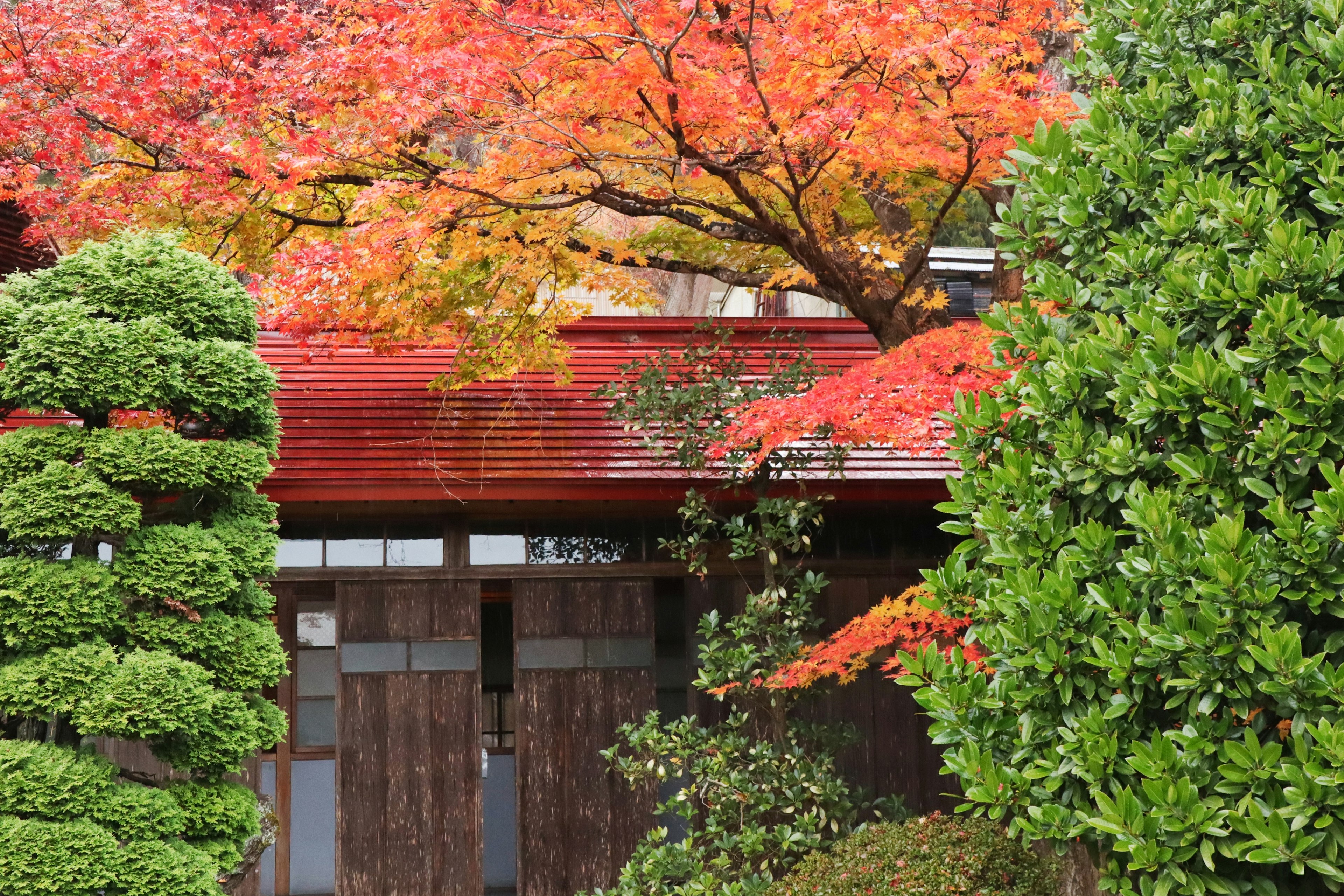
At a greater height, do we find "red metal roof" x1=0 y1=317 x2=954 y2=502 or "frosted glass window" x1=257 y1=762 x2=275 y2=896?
"red metal roof" x1=0 y1=317 x2=954 y2=502

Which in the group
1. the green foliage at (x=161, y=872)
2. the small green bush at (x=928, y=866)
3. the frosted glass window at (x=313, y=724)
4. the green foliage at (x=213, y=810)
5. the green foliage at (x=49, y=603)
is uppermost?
the green foliage at (x=49, y=603)

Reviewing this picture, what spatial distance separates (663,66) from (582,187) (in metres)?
1.10

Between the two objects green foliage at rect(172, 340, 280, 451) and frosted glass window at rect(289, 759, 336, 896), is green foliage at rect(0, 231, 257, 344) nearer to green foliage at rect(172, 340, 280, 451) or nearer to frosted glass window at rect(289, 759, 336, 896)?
green foliage at rect(172, 340, 280, 451)

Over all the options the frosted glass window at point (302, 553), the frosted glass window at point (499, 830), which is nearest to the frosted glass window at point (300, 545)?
the frosted glass window at point (302, 553)

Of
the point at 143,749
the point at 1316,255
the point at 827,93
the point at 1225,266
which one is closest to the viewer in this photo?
the point at 1316,255

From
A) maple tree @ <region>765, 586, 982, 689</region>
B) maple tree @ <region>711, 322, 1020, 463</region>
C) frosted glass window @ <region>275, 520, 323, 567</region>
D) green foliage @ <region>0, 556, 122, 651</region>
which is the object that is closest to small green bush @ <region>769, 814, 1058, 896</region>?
maple tree @ <region>765, 586, 982, 689</region>

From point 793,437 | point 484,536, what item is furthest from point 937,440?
point 484,536

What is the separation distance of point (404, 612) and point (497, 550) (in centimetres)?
75

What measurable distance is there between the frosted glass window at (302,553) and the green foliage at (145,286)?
2750 mm

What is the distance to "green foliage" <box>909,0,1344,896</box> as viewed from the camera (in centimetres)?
297

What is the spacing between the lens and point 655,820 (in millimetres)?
8188

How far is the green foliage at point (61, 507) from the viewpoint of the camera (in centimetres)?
512

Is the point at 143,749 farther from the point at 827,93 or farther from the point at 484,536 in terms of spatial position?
the point at 827,93

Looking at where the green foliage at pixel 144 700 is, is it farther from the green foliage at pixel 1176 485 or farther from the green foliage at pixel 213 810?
the green foliage at pixel 1176 485
